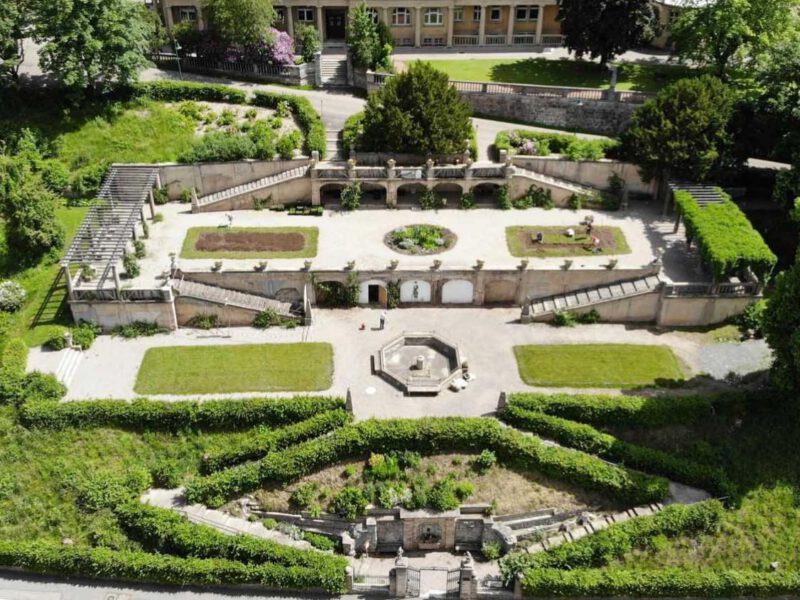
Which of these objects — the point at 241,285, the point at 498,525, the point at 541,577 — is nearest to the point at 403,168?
the point at 241,285

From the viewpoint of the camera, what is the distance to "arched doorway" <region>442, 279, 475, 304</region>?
178ft

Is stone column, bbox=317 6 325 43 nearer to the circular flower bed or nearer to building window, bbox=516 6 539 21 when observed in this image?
building window, bbox=516 6 539 21

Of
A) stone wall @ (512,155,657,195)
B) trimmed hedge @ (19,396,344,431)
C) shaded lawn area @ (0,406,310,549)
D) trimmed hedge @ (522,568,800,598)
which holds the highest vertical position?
stone wall @ (512,155,657,195)

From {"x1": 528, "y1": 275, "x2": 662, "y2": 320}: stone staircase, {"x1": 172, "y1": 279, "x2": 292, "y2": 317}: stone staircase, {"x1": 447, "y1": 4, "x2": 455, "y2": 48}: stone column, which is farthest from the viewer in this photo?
{"x1": 447, "y1": 4, "x2": 455, "y2": 48}: stone column

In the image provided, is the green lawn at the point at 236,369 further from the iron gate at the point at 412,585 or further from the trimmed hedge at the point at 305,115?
the trimmed hedge at the point at 305,115

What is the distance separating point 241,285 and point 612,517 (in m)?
28.5

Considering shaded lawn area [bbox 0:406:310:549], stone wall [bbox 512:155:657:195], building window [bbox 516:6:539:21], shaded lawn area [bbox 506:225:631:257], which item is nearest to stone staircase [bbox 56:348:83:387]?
shaded lawn area [bbox 0:406:310:549]

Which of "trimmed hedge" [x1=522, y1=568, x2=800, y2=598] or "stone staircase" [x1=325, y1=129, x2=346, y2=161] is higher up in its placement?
"stone staircase" [x1=325, y1=129, x2=346, y2=161]

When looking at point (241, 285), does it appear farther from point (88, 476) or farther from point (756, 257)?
point (756, 257)

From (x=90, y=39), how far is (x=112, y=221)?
1723cm

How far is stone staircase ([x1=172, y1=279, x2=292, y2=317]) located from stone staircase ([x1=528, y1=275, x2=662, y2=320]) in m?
17.4

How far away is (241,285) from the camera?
177 ft

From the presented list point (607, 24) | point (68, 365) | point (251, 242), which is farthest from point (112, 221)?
point (607, 24)

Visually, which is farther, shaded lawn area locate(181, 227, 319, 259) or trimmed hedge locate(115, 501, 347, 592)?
shaded lawn area locate(181, 227, 319, 259)
